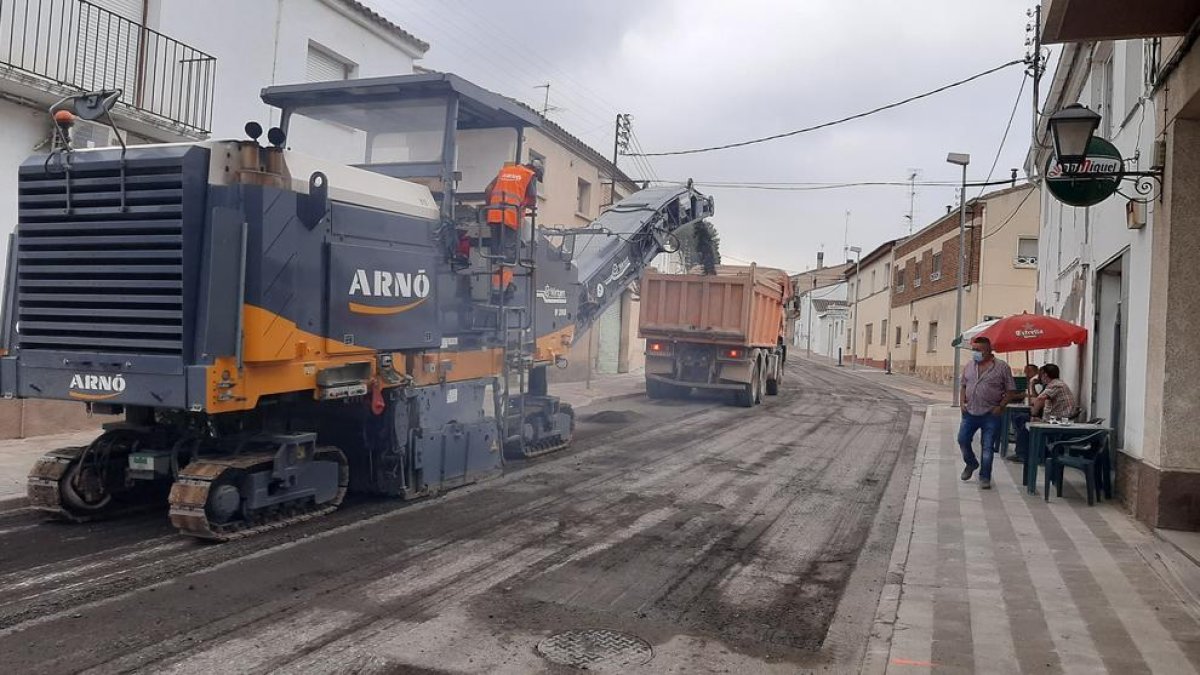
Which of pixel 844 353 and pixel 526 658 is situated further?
pixel 844 353

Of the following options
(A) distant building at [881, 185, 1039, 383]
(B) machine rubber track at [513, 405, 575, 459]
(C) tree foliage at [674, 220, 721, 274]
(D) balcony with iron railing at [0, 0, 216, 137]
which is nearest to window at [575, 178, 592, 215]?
(C) tree foliage at [674, 220, 721, 274]

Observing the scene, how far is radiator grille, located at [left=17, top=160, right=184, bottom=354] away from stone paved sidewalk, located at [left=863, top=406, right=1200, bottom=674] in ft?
15.9

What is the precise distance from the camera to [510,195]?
7676 millimetres

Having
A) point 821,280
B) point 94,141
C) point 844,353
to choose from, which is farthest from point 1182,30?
point 821,280

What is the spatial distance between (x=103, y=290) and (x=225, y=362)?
1.08 m

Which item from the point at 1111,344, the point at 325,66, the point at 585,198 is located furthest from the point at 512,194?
the point at 585,198

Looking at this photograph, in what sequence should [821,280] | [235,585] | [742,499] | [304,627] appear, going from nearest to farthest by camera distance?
1. [304,627]
2. [235,585]
3. [742,499]
4. [821,280]

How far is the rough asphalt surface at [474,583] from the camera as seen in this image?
13.5 feet

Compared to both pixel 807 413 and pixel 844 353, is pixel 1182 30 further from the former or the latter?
pixel 844 353

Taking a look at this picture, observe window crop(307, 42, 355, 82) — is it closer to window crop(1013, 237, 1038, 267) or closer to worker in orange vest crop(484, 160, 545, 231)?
worker in orange vest crop(484, 160, 545, 231)

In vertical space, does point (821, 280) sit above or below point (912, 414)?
above

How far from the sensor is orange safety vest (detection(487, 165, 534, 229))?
24.6 ft

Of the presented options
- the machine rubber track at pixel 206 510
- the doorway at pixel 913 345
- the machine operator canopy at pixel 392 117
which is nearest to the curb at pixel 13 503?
the machine rubber track at pixel 206 510

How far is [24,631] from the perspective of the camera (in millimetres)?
4172
